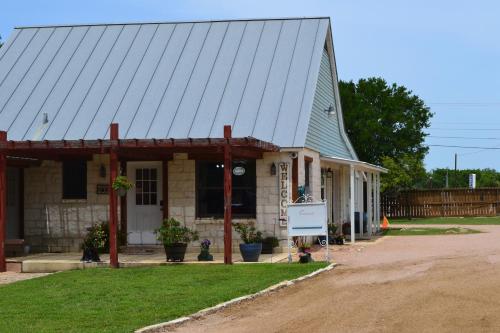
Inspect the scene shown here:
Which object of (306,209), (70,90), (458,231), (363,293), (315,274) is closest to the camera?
(363,293)

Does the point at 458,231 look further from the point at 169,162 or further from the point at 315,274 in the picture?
the point at 315,274

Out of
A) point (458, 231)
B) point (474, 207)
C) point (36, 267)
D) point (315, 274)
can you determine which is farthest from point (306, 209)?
point (474, 207)

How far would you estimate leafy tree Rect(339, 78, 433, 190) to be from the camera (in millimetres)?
41562

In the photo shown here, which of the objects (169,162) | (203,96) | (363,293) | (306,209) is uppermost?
(203,96)

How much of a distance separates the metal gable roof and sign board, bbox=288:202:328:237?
2.78 metres

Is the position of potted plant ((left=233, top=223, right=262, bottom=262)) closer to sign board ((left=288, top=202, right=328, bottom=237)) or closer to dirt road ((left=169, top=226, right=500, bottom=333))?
sign board ((left=288, top=202, right=328, bottom=237))

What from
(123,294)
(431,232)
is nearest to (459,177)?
(431,232)

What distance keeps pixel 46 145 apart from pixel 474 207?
93.3ft

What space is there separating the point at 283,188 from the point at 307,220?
103 inches

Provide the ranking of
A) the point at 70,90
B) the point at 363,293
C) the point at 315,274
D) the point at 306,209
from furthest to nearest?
the point at 70,90 → the point at 306,209 → the point at 315,274 → the point at 363,293

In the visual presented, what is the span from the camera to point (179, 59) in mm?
22562

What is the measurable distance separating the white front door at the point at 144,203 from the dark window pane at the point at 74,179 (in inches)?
47.2

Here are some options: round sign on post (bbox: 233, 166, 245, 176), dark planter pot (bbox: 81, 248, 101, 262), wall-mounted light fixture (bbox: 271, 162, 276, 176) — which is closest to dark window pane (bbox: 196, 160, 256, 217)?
round sign on post (bbox: 233, 166, 245, 176)

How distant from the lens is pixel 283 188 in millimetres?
18891
